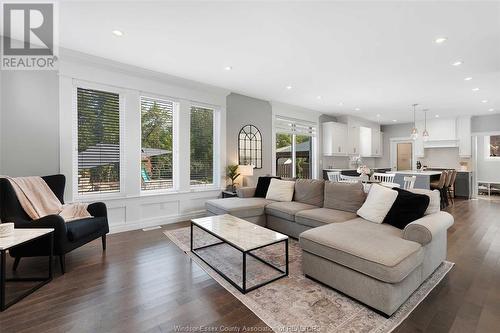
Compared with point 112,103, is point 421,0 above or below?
above

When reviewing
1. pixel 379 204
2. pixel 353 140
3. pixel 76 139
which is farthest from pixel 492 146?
pixel 76 139

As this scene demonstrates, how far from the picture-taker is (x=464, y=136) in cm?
770

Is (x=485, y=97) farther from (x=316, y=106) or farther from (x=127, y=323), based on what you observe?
(x=127, y=323)

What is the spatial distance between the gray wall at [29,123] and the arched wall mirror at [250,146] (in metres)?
3.34

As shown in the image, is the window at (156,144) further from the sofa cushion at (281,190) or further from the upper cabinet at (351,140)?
the upper cabinet at (351,140)

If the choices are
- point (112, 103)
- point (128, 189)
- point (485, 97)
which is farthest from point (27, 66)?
point (485, 97)

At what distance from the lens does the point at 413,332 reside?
5.51 ft

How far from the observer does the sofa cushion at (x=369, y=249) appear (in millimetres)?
1817

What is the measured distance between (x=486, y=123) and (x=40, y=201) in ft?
36.1

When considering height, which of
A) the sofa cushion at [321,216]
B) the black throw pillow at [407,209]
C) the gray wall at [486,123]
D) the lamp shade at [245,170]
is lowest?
the sofa cushion at [321,216]

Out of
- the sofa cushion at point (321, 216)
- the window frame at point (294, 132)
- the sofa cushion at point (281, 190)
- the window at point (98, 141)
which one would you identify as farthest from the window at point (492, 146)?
the window at point (98, 141)

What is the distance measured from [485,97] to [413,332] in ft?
20.8

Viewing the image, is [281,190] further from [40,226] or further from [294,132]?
[40,226]

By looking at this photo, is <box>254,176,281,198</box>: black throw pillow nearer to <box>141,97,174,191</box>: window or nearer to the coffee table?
the coffee table
